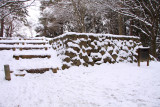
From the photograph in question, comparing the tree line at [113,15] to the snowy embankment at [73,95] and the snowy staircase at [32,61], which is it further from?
the snowy embankment at [73,95]

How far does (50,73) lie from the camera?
150 inches

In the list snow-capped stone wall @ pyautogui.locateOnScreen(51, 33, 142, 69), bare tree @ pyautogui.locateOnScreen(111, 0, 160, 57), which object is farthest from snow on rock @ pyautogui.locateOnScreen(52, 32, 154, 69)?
bare tree @ pyautogui.locateOnScreen(111, 0, 160, 57)

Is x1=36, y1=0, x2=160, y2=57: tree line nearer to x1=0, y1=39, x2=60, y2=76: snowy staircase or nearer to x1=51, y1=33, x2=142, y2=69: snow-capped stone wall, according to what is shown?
x1=51, y1=33, x2=142, y2=69: snow-capped stone wall

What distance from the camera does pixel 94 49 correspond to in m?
5.14

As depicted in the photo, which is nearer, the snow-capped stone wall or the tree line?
the snow-capped stone wall

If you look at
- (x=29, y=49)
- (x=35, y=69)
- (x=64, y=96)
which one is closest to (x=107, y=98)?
(x=64, y=96)

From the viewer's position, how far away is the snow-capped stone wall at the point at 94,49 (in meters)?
4.58

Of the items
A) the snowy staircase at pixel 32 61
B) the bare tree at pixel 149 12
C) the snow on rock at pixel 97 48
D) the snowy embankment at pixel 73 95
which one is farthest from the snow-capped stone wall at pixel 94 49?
the bare tree at pixel 149 12

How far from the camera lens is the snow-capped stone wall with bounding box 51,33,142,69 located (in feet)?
15.0

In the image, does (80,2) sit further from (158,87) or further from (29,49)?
(158,87)

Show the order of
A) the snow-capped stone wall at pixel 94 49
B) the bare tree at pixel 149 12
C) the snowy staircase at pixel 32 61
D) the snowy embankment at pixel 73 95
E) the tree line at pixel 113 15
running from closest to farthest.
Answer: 1. the snowy embankment at pixel 73 95
2. the snowy staircase at pixel 32 61
3. the snow-capped stone wall at pixel 94 49
4. the bare tree at pixel 149 12
5. the tree line at pixel 113 15

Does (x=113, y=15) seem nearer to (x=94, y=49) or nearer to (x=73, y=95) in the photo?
(x=94, y=49)

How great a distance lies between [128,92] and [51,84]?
200cm

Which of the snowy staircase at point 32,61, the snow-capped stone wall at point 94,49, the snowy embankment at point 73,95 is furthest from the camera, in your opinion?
the snow-capped stone wall at point 94,49
